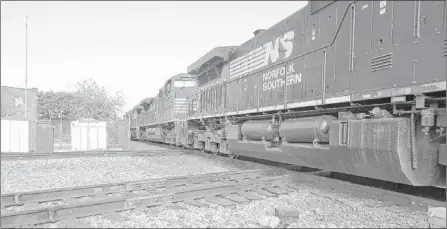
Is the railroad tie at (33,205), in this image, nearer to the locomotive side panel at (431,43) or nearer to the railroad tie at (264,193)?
the railroad tie at (264,193)

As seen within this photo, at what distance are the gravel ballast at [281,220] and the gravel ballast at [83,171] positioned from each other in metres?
3.30

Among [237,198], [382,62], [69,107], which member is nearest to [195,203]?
[237,198]

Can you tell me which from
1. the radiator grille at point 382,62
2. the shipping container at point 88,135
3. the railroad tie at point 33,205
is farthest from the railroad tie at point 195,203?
the shipping container at point 88,135

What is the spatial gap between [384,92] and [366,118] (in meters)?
0.61

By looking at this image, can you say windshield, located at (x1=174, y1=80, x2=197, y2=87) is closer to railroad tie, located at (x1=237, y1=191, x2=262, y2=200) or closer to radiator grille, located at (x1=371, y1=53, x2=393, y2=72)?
railroad tie, located at (x1=237, y1=191, x2=262, y2=200)

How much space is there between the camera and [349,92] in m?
5.65

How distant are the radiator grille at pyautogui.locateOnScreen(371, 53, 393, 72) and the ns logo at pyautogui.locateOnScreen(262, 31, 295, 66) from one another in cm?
290

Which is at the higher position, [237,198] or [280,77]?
[280,77]

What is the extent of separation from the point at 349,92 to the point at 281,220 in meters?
2.78

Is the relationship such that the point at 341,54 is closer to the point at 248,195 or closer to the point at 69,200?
the point at 248,195

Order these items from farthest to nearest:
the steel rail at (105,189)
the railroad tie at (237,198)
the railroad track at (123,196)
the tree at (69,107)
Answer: the tree at (69,107) → the steel rail at (105,189) → the railroad tie at (237,198) → the railroad track at (123,196)

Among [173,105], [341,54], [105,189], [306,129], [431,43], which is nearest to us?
[431,43]

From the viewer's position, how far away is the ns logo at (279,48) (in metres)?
8.00

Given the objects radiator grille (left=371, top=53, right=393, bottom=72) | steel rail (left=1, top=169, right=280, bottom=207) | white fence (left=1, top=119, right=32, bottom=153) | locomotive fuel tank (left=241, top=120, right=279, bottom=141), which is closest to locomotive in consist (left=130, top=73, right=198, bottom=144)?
white fence (left=1, top=119, right=32, bottom=153)
